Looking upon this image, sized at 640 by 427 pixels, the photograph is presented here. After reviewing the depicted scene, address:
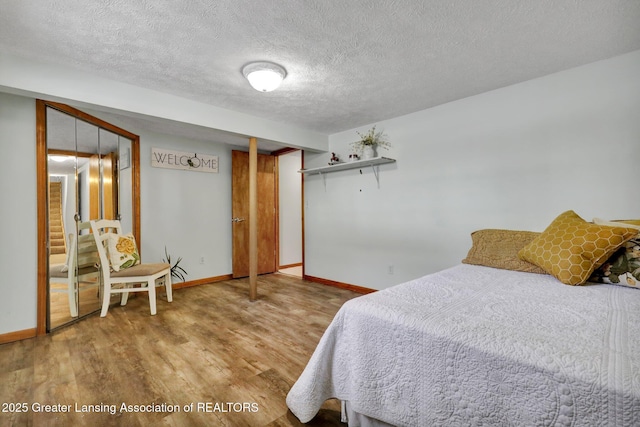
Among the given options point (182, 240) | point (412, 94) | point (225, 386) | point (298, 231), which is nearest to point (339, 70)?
point (412, 94)

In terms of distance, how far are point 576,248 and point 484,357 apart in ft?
4.28

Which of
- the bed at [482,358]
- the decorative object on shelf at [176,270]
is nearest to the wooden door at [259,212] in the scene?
the decorative object on shelf at [176,270]

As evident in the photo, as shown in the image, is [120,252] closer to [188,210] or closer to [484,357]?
[188,210]

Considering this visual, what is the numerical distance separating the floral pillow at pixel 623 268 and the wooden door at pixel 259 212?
4.33 meters

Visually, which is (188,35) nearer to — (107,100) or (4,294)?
(107,100)

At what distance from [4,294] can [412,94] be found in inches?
162

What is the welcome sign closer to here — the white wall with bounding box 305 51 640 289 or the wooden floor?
the white wall with bounding box 305 51 640 289

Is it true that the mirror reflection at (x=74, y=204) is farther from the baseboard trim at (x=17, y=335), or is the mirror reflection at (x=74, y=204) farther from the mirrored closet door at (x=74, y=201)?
the baseboard trim at (x=17, y=335)

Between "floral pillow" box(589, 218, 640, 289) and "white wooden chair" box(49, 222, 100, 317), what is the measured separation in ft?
14.1

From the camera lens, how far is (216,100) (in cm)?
298

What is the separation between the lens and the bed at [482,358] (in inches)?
31.2

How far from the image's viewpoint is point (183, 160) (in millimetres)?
4227

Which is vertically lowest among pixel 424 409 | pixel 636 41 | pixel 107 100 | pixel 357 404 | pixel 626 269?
pixel 357 404

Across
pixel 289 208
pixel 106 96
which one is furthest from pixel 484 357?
pixel 289 208
